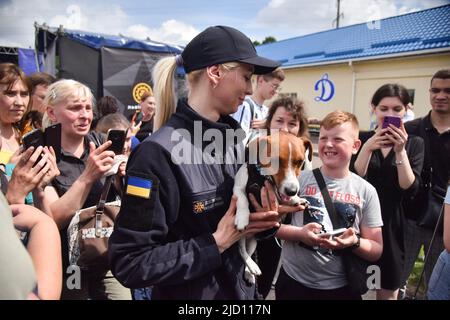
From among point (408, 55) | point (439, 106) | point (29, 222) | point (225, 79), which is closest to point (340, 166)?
point (225, 79)

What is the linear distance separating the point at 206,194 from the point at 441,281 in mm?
1830

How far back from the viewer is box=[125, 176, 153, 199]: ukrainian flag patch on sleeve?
1295 mm

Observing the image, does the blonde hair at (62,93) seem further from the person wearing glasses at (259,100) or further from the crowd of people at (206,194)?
the person wearing glasses at (259,100)

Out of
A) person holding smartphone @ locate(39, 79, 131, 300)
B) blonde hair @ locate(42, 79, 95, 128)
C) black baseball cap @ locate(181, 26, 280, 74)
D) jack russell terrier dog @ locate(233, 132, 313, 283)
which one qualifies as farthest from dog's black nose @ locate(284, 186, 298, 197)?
blonde hair @ locate(42, 79, 95, 128)

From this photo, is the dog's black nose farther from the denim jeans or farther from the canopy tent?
the canopy tent

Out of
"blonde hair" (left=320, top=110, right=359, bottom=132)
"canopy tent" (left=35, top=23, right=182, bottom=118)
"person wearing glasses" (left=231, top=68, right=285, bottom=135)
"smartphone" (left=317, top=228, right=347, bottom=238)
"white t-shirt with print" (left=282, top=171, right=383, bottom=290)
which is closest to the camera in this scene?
"smartphone" (left=317, top=228, right=347, bottom=238)

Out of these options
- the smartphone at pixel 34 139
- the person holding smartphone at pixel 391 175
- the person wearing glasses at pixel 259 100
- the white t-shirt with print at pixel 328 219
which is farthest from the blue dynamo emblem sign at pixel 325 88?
the smartphone at pixel 34 139

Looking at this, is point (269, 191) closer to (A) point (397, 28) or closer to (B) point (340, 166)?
(B) point (340, 166)

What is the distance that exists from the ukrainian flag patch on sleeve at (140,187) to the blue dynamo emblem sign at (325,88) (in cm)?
1673

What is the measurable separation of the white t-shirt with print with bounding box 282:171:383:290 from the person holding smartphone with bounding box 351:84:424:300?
1.34ft

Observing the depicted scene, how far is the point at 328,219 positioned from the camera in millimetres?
2268

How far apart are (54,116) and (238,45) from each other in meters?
1.70

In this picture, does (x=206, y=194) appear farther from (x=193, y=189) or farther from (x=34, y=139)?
(x=34, y=139)

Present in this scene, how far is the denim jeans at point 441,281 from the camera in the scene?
2.14 metres
